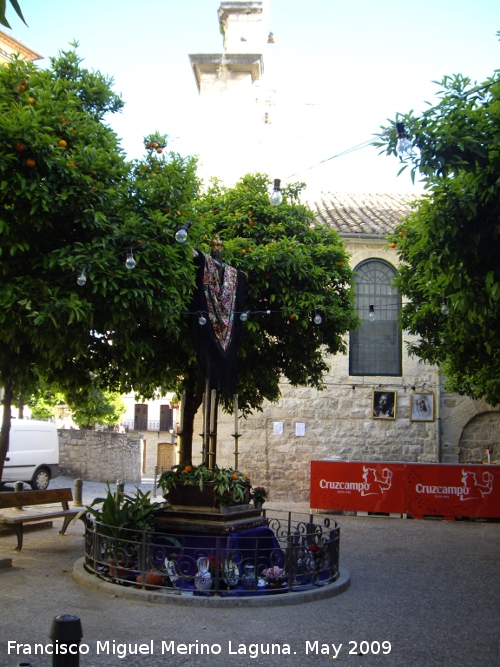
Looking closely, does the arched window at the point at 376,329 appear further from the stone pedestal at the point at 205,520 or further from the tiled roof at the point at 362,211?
the stone pedestal at the point at 205,520

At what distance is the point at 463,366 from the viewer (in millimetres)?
13594

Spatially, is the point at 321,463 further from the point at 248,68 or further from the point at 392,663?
the point at 248,68

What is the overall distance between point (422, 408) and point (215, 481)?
12.2 metres

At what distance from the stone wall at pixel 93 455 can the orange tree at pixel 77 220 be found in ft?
58.4

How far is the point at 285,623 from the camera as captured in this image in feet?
24.9

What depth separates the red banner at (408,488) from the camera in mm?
17656

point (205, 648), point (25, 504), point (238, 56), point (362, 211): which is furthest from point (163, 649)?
point (238, 56)

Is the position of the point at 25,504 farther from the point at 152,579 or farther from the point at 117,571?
the point at 152,579

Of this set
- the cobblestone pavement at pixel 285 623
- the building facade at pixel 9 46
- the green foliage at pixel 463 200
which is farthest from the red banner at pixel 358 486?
the building facade at pixel 9 46

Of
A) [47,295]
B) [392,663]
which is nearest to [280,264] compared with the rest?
[47,295]

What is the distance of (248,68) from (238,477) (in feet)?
58.4

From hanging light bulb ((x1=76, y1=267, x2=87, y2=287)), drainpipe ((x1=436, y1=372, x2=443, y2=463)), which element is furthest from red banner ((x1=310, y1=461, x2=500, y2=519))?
hanging light bulb ((x1=76, y1=267, x2=87, y2=287))

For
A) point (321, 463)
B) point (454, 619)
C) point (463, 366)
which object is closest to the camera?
point (454, 619)

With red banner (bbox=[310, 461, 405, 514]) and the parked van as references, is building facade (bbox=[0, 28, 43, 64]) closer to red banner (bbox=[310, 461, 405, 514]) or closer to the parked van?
the parked van
